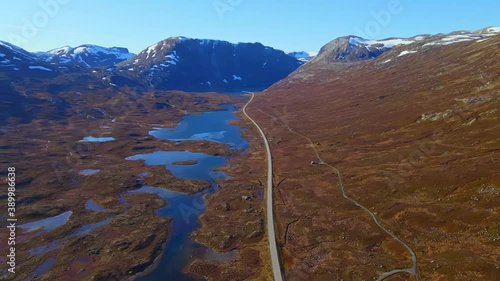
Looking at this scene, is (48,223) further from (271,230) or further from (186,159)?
(186,159)

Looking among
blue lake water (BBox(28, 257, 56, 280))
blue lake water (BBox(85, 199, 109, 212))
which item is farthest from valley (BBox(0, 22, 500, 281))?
blue lake water (BBox(85, 199, 109, 212))

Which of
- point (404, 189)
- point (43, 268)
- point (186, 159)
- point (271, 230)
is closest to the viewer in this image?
point (43, 268)

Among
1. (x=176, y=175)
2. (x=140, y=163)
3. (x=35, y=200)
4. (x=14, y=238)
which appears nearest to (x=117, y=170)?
(x=140, y=163)

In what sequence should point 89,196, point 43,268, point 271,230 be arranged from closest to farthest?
point 43,268, point 271,230, point 89,196

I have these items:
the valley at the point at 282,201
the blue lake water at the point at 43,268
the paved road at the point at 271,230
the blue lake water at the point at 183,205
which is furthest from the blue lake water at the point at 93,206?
the paved road at the point at 271,230

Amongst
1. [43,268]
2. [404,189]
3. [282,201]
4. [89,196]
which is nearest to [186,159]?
[89,196]

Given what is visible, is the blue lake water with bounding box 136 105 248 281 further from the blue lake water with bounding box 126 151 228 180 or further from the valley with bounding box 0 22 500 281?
the valley with bounding box 0 22 500 281

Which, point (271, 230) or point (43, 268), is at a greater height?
point (271, 230)

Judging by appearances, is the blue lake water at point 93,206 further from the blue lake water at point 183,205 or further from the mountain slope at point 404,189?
the mountain slope at point 404,189
